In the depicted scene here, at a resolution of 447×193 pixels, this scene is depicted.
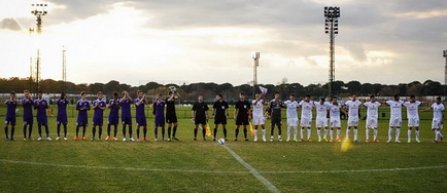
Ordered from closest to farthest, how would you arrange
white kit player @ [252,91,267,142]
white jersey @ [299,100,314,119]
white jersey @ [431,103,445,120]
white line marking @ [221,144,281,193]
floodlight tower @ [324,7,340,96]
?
white line marking @ [221,144,281,193]
white kit player @ [252,91,267,142]
white jersey @ [299,100,314,119]
white jersey @ [431,103,445,120]
floodlight tower @ [324,7,340,96]

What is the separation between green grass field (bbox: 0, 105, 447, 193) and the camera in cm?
1211

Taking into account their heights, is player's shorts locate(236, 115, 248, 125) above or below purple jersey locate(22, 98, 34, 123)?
below

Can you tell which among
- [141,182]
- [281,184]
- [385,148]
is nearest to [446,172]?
[281,184]

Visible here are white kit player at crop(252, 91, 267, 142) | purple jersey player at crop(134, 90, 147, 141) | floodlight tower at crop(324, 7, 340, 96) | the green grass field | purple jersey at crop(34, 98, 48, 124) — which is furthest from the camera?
floodlight tower at crop(324, 7, 340, 96)

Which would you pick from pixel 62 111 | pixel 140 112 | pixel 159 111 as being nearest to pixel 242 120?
pixel 159 111

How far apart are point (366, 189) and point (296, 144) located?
1154cm

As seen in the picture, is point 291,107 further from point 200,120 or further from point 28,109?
point 28,109

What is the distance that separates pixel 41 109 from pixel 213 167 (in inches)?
504

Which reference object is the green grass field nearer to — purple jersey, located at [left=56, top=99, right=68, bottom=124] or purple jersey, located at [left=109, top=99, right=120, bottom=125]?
purple jersey, located at [left=56, top=99, right=68, bottom=124]

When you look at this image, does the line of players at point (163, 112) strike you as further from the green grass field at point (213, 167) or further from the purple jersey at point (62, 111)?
the green grass field at point (213, 167)

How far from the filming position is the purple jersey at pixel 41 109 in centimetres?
2469

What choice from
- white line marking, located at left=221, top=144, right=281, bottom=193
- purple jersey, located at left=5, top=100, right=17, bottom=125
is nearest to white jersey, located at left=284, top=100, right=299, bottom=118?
white line marking, located at left=221, top=144, right=281, bottom=193

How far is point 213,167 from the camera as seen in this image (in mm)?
15312

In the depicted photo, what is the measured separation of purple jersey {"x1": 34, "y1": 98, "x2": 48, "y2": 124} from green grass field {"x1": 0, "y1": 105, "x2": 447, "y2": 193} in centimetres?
255
